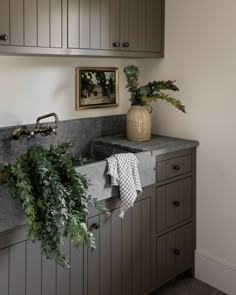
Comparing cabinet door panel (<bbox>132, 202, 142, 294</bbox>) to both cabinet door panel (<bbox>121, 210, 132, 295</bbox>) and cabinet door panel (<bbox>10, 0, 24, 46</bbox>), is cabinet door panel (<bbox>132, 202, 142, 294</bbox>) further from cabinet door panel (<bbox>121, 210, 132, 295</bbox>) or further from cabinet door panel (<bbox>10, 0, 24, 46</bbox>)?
cabinet door panel (<bbox>10, 0, 24, 46</bbox>)

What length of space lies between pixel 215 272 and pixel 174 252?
33 cm

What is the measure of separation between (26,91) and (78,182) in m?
0.92

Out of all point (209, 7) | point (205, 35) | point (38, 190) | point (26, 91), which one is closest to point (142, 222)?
point (38, 190)

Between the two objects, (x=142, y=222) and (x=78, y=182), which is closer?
(x=78, y=182)

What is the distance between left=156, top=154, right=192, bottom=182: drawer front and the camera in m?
2.37

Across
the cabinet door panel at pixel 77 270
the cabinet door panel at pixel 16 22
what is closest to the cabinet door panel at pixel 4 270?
the cabinet door panel at pixel 77 270

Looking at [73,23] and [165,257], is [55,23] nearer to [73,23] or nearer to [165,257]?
[73,23]

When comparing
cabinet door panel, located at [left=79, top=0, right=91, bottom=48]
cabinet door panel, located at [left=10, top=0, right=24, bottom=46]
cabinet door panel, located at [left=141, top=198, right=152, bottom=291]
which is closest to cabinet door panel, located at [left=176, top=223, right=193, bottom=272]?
cabinet door panel, located at [left=141, top=198, right=152, bottom=291]

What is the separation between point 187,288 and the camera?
2586mm

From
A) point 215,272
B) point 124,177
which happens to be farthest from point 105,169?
point 215,272

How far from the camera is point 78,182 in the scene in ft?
5.35

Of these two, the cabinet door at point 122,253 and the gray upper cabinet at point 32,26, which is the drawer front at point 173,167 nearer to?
the cabinet door at point 122,253

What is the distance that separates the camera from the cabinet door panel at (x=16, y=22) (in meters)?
1.87

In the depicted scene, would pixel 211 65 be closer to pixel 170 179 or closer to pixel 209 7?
pixel 209 7
